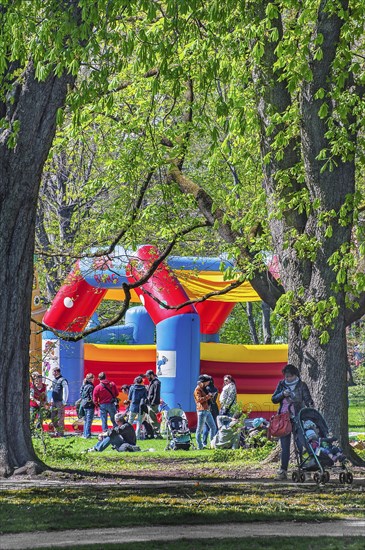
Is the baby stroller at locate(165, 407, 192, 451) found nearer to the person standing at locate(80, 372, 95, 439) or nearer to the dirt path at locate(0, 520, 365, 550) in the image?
the person standing at locate(80, 372, 95, 439)

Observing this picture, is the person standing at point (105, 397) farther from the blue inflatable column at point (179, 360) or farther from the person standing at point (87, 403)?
the blue inflatable column at point (179, 360)

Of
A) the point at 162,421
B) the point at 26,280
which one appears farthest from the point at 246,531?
the point at 162,421

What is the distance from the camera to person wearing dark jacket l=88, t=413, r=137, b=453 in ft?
77.6

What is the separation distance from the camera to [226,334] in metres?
48.7

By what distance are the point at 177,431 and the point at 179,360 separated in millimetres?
3120

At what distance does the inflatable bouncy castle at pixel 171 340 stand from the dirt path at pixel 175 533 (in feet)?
39.6

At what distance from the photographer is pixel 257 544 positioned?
380 inches

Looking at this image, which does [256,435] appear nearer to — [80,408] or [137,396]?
[137,396]

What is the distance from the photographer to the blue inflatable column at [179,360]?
92.3 feet

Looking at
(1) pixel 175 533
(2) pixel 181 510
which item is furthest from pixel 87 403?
(1) pixel 175 533

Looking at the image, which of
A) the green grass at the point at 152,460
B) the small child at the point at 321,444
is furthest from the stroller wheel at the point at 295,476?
the green grass at the point at 152,460

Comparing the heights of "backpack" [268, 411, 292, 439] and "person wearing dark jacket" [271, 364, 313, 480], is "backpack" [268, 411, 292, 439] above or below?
below

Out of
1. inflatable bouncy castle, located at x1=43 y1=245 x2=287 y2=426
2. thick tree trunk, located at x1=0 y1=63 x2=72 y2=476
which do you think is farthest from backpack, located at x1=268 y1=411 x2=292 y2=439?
inflatable bouncy castle, located at x1=43 y1=245 x2=287 y2=426

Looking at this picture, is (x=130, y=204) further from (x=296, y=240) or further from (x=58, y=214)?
(x=58, y=214)
